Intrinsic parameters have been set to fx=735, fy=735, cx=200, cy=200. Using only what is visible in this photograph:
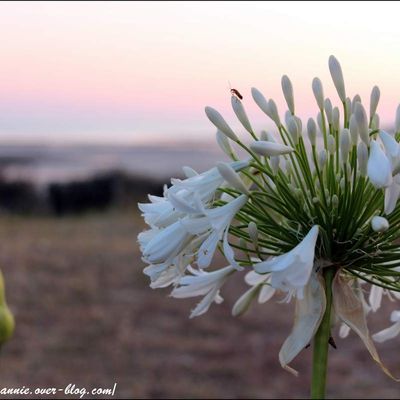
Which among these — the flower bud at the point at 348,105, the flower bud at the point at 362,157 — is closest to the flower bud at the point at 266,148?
the flower bud at the point at 362,157

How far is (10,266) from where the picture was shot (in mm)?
7129

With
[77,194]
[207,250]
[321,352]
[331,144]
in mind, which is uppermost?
[331,144]

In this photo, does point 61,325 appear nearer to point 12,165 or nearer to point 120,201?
point 120,201

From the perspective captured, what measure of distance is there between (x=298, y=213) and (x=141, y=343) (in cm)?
403

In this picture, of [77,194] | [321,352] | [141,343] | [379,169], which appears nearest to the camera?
[379,169]

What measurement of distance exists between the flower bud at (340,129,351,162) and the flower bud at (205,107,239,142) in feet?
0.52

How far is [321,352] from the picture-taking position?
1045 mm

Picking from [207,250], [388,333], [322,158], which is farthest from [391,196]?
[388,333]

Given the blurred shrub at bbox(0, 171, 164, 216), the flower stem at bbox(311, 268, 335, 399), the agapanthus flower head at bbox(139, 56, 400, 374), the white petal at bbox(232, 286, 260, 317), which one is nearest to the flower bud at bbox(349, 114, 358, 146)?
the agapanthus flower head at bbox(139, 56, 400, 374)

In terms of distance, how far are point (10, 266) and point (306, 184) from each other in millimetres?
6367

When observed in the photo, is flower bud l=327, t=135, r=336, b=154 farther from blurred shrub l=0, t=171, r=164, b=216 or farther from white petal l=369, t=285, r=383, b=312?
blurred shrub l=0, t=171, r=164, b=216

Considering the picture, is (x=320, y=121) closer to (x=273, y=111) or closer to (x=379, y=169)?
(x=273, y=111)

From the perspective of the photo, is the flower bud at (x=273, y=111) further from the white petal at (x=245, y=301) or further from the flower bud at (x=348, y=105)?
the white petal at (x=245, y=301)

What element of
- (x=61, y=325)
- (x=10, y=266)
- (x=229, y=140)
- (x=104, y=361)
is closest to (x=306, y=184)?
(x=229, y=140)
